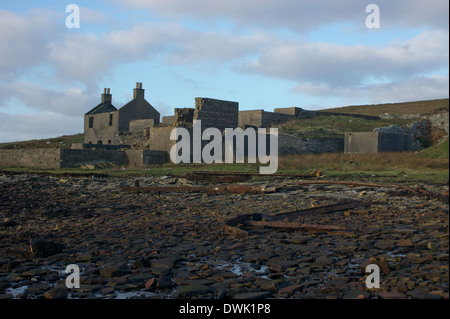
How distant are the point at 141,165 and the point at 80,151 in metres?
2.90

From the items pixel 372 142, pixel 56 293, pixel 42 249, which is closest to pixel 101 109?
pixel 372 142

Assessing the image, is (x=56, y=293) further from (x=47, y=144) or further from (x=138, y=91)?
(x=47, y=144)

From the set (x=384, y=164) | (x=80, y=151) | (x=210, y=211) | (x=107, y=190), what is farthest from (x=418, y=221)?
(x=80, y=151)

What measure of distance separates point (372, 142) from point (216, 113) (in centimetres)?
863

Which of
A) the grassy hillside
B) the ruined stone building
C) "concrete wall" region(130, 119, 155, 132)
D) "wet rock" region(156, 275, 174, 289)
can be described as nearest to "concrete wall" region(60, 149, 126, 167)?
"concrete wall" region(130, 119, 155, 132)

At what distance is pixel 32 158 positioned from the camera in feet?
71.8

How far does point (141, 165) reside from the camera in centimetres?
2178

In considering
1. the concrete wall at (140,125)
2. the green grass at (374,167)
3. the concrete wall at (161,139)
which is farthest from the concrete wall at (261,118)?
the green grass at (374,167)

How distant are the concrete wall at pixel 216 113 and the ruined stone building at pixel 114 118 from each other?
11253 millimetres

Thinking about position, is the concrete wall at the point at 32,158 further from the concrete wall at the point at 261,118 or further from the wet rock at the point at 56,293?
the wet rock at the point at 56,293

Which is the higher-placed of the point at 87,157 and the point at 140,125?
the point at 140,125

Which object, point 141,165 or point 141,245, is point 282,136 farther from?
point 141,245

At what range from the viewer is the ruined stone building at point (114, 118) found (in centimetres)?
3794

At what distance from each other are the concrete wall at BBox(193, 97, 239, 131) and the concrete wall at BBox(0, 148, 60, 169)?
25.1ft
